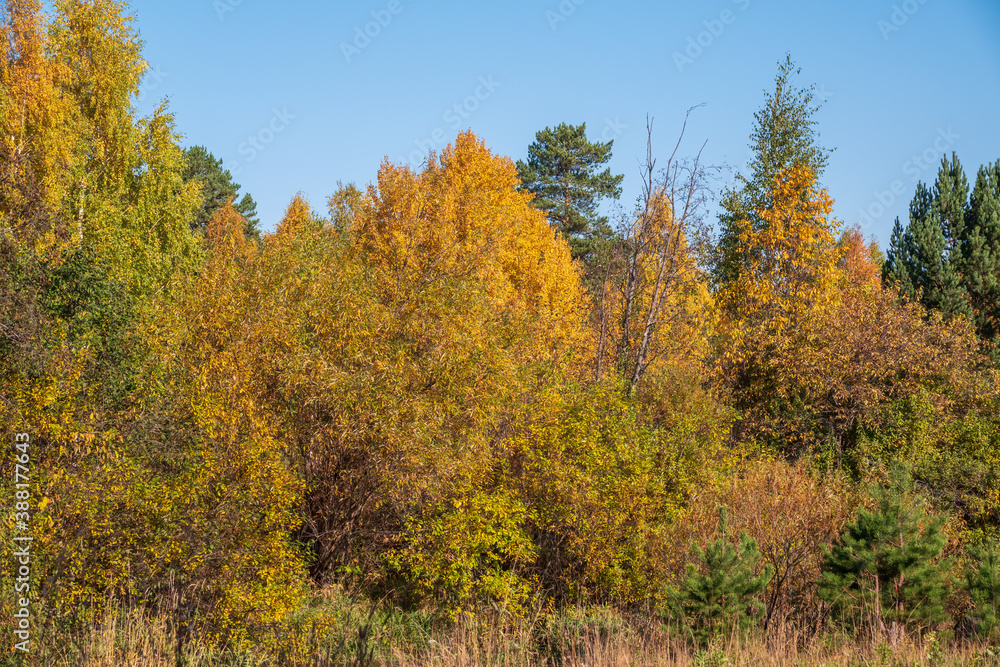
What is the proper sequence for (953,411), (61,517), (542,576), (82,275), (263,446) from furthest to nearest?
1. (953,411)
2. (542,576)
3. (82,275)
4. (263,446)
5. (61,517)

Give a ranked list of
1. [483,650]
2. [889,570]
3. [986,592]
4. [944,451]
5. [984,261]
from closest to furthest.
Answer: [483,650]
[986,592]
[889,570]
[944,451]
[984,261]

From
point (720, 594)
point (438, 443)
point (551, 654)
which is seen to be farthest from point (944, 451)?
point (551, 654)

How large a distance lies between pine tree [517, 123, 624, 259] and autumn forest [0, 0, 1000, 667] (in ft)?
61.7

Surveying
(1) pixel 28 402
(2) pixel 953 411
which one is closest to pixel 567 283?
(2) pixel 953 411

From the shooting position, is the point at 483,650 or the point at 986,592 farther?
the point at 986,592

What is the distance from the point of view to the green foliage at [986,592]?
9.33m

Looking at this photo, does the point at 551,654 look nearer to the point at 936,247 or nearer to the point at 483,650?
the point at 483,650

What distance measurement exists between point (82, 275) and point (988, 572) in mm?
12543

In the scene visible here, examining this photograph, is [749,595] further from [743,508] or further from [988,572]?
[743,508]

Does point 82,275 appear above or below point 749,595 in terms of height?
above

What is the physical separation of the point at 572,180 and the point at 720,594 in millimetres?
34520

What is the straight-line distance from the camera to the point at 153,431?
32.1 ft

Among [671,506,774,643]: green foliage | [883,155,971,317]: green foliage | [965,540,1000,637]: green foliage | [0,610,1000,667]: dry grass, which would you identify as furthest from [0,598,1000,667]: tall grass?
[883,155,971,317]: green foliage

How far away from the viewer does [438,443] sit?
11.5 m
